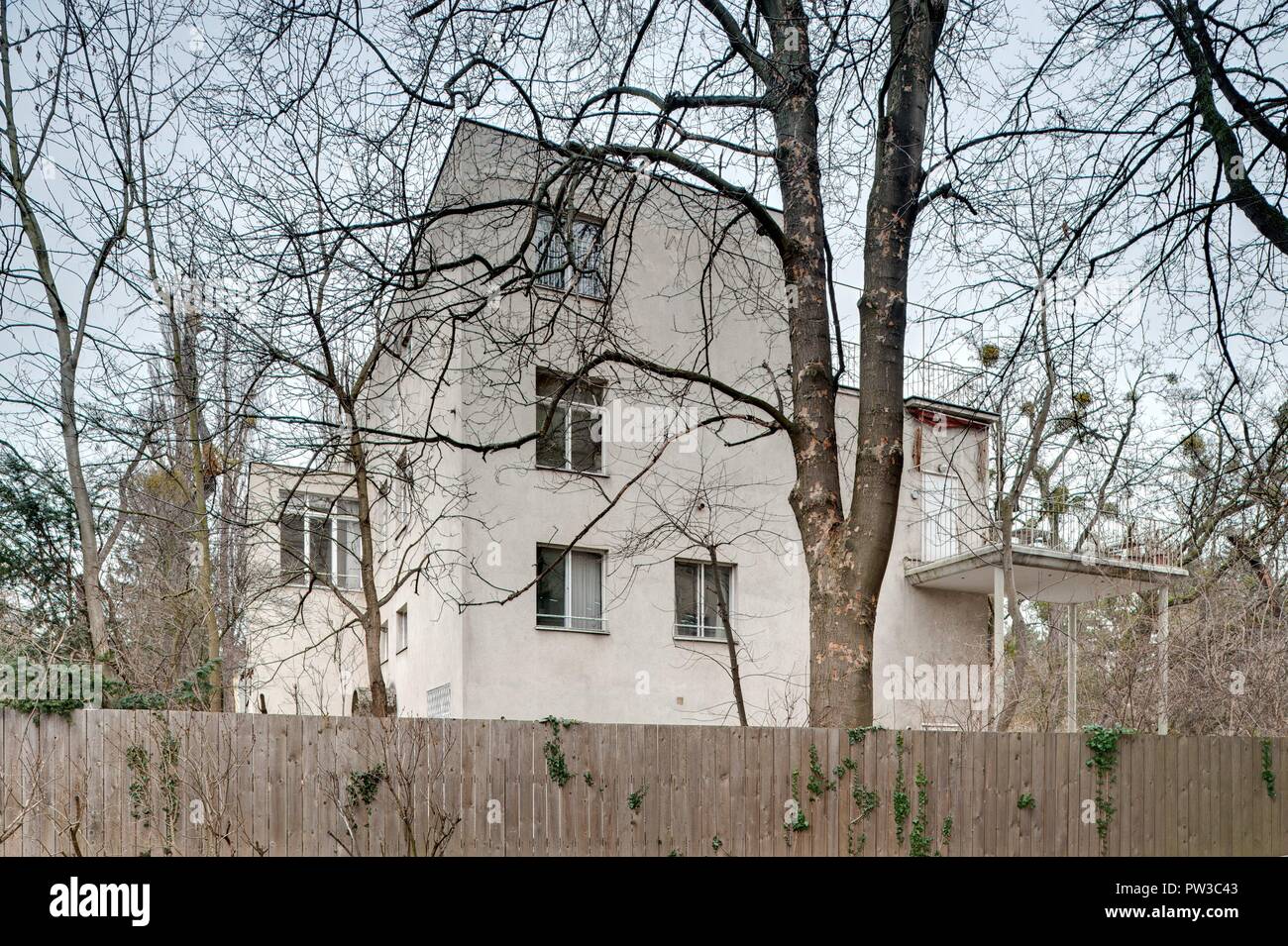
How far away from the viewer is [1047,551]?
14.9 metres

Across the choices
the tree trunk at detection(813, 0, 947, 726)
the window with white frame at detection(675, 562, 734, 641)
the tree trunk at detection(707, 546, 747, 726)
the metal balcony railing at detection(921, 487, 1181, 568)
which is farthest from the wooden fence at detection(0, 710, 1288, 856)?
the window with white frame at detection(675, 562, 734, 641)

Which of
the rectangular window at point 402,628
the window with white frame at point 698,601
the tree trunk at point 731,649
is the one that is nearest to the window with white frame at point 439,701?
the rectangular window at point 402,628

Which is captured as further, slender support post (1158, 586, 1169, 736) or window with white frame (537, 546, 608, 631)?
window with white frame (537, 546, 608, 631)

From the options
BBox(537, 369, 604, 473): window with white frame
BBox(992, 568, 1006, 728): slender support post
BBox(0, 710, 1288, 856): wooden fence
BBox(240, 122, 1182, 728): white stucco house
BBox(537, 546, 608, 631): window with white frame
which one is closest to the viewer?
BBox(0, 710, 1288, 856): wooden fence

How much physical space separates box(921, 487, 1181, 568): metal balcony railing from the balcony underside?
12 cm

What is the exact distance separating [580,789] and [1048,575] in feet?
33.3

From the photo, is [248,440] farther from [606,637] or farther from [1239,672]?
[1239,672]

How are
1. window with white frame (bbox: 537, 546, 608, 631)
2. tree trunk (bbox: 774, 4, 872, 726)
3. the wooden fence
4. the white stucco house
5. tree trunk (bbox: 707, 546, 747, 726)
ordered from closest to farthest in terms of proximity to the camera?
the wooden fence → tree trunk (bbox: 774, 4, 872, 726) → tree trunk (bbox: 707, 546, 747, 726) → the white stucco house → window with white frame (bbox: 537, 546, 608, 631)

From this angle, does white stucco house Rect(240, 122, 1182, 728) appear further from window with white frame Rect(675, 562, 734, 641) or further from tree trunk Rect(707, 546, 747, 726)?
tree trunk Rect(707, 546, 747, 726)

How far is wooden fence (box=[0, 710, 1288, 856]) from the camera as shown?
7199 millimetres

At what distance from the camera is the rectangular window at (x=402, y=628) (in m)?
17.1

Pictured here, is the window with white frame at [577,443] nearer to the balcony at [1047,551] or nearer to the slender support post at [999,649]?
the balcony at [1047,551]
